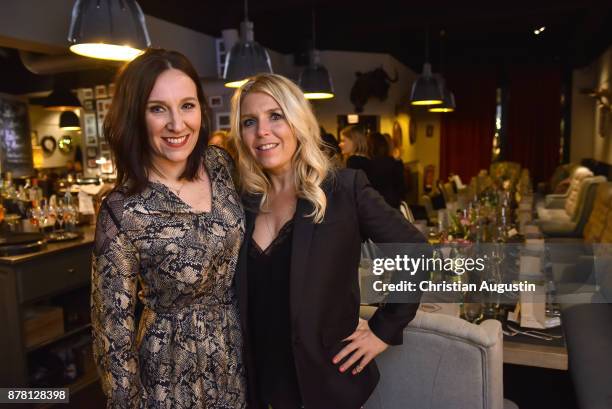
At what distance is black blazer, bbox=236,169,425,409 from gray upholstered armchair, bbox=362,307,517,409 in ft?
0.24

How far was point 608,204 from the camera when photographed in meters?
4.51

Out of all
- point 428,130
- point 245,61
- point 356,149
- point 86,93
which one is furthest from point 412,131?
point 245,61

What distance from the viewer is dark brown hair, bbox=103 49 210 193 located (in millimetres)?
1340

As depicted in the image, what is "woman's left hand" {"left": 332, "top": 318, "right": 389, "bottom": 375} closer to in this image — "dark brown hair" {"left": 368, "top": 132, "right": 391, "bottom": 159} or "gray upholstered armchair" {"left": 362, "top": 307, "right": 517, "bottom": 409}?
"gray upholstered armchair" {"left": 362, "top": 307, "right": 517, "bottom": 409}

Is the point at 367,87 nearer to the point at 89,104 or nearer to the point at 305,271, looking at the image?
the point at 89,104

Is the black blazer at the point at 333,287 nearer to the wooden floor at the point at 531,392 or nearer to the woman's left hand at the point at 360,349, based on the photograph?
the woman's left hand at the point at 360,349

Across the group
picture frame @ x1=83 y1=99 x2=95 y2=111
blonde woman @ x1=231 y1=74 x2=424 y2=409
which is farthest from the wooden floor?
picture frame @ x1=83 y1=99 x2=95 y2=111

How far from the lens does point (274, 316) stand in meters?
1.38

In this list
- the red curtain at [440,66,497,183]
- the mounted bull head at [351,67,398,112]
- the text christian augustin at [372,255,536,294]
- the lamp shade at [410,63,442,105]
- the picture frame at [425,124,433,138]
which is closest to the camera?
the text christian augustin at [372,255,536,294]

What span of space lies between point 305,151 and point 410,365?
2.20 feet

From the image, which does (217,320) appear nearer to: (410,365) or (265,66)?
(410,365)

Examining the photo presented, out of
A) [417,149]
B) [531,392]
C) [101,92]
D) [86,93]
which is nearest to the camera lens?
[531,392]

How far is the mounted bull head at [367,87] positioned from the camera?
8.77 m

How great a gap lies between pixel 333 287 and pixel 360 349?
0.65 feet
